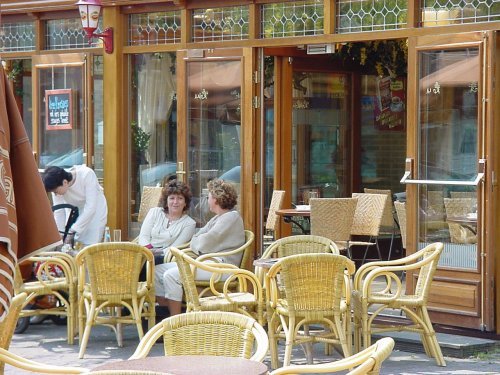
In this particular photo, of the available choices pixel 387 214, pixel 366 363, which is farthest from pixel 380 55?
pixel 366 363

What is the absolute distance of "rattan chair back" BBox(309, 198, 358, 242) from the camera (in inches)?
481

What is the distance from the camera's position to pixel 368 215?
44.3 ft

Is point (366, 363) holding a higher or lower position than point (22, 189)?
lower

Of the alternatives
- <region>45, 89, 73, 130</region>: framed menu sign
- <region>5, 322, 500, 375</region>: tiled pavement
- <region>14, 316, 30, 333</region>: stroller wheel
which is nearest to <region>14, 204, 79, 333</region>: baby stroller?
<region>14, 316, 30, 333</region>: stroller wheel

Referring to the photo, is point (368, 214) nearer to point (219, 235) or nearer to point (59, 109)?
point (219, 235)

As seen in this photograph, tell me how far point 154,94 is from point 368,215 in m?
2.89

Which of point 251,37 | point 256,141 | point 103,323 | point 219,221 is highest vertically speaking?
point 251,37

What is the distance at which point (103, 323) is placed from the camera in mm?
9688

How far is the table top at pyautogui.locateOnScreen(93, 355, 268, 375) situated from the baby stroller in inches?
218

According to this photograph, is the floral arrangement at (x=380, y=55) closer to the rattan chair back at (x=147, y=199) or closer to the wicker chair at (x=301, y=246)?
the rattan chair back at (x=147, y=199)

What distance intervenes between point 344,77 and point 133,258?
18.5 ft

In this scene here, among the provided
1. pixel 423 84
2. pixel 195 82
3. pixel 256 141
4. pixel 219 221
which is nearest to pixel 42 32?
pixel 195 82

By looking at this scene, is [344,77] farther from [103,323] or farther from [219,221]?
[103,323]

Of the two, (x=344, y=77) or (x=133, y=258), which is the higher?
(x=344, y=77)
